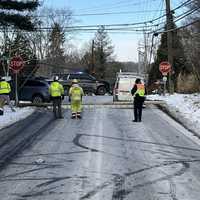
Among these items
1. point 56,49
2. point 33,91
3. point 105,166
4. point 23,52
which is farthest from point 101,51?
point 105,166

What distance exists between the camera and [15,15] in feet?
104

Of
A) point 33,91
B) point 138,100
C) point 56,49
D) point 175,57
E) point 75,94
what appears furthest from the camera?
point 56,49

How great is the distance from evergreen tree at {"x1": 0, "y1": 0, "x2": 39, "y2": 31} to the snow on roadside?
5.19 metres

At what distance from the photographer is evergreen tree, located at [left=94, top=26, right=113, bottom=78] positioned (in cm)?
10656

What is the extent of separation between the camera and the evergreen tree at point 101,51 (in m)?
107

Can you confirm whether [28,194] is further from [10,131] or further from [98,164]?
[10,131]

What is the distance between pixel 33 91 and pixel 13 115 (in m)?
11.0

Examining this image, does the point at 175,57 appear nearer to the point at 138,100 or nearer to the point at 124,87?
the point at 124,87

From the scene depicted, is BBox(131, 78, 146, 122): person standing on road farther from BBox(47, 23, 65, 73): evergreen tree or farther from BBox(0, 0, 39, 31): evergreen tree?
BBox(47, 23, 65, 73): evergreen tree

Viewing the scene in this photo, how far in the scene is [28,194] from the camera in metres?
8.84

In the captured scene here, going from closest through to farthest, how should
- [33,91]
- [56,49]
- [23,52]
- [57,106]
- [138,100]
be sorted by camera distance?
1. [138,100]
2. [57,106]
3. [33,91]
4. [23,52]
5. [56,49]

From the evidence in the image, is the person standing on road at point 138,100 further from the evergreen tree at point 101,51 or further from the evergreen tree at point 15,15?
the evergreen tree at point 101,51

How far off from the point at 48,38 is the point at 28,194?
3449 inches

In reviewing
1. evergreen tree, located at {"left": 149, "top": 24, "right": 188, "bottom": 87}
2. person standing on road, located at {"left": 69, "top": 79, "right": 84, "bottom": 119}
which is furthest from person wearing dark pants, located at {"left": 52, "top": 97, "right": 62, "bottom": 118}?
evergreen tree, located at {"left": 149, "top": 24, "right": 188, "bottom": 87}
